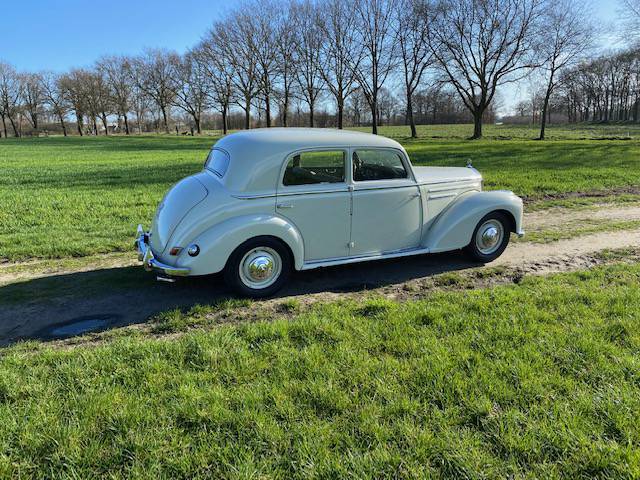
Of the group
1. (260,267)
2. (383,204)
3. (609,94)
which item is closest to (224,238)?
(260,267)

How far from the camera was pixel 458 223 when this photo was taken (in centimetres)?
577

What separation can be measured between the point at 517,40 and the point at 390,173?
1445 inches

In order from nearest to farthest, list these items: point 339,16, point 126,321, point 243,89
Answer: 1. point 126,321
2. point 339,16
3. point 243,89

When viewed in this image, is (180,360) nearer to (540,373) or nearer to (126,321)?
(126,321)

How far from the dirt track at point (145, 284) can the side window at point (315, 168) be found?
1266 mm

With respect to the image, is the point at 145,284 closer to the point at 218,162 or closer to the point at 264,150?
the point at 218,162

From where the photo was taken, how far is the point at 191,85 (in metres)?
57.9

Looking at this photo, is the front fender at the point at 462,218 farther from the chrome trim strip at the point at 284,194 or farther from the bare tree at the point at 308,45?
the bare tree at the point at 308,45

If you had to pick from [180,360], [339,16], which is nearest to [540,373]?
[180,360]

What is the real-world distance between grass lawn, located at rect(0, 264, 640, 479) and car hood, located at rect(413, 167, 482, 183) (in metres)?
2.23

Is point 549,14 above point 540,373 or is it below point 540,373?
above

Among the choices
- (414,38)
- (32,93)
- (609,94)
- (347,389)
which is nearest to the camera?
(347,389)

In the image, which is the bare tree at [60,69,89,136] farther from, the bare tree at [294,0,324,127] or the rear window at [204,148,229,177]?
the rear window at [204,148,229,177]

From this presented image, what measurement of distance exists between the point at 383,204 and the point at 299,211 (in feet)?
3.66
